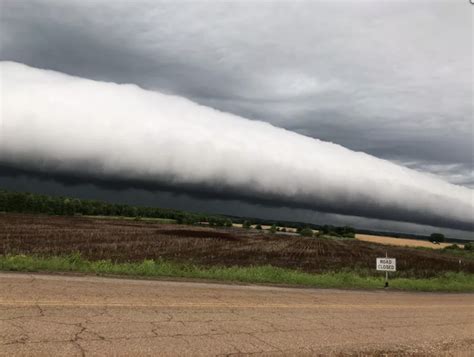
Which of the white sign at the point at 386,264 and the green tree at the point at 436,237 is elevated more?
the white sign at the point at 386,264

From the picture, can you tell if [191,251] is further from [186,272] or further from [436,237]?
[436,237]

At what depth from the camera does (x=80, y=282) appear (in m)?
13.3

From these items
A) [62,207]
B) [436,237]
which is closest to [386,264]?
[436,237]

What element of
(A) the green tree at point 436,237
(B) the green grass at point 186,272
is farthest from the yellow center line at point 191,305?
(A) the green tree at point 436,237

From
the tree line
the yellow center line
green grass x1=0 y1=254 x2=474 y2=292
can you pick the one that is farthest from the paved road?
the tree line

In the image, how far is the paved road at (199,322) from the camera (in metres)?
7.72

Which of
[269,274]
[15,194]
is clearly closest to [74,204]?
[15,194]

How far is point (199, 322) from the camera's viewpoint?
974cm

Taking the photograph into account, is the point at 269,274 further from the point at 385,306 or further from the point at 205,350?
the point at 205,350

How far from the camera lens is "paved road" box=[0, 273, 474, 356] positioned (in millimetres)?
7723

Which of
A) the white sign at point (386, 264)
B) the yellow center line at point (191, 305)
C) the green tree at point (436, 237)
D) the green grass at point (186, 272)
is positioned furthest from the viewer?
the green tree at point (436, 237)

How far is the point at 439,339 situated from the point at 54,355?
9.05 metres

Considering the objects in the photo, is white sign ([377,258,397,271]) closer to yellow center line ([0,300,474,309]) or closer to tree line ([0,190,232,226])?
yellow center line ([0,300,474,309])

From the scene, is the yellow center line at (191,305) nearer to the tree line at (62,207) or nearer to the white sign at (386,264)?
the white sign at (386,264)
